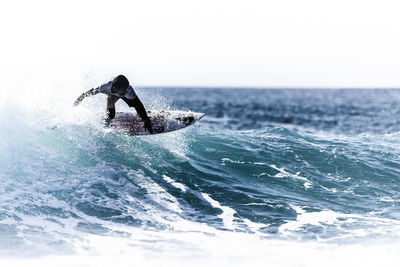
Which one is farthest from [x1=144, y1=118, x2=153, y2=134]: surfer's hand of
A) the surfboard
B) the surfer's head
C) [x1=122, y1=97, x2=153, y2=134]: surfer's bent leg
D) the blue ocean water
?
the surfer's head

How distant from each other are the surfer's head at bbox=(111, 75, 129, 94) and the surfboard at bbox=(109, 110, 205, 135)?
2.16 metres

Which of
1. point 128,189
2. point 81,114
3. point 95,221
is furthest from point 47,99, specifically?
point 95,221

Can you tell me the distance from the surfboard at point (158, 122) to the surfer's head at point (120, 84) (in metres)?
2.16

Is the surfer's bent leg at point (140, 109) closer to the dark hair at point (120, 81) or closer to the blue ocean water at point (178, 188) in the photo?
the dark hair at point (120, 81)

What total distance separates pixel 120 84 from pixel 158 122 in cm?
240

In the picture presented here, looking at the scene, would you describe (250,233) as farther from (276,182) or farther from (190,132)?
(190,132)

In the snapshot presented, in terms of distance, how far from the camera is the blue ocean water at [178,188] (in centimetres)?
794

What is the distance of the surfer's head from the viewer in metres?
10.9

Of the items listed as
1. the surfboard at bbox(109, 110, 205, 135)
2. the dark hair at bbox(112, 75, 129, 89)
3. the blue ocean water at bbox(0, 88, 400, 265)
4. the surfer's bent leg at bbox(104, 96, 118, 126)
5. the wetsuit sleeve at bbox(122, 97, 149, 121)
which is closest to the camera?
the blue ocean water at bbox(0, 88, 400, 265)

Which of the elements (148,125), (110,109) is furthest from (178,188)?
(110,109)

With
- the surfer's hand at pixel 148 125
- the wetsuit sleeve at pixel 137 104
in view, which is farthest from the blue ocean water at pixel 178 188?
the wetsuit sleeve at pixel 137 104

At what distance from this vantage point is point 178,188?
11.0 m

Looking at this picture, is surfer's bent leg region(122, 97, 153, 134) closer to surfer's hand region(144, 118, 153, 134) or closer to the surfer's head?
surfer's hand region(144, 118, 153, 134)

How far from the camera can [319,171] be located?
1285 centimetres
